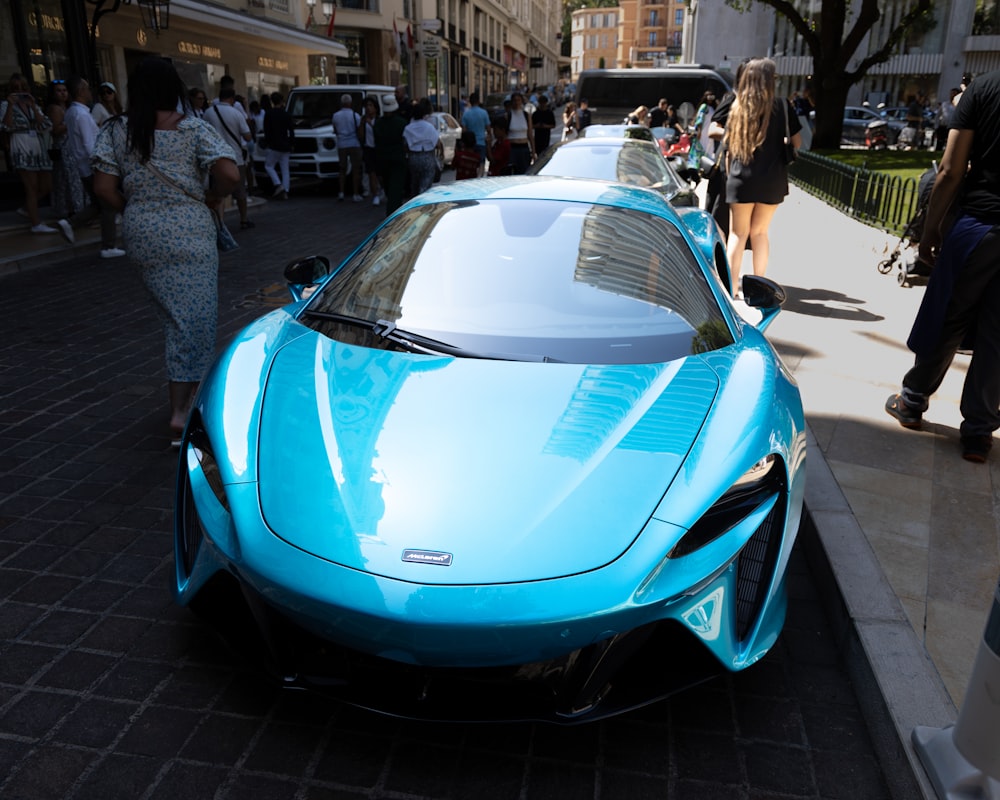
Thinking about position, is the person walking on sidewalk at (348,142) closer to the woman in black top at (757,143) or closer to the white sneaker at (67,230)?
the white sneaker at (67,230)

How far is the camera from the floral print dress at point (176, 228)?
13.7ft

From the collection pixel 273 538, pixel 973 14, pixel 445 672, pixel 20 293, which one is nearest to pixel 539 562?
pixel 445 672

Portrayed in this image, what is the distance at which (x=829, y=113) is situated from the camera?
25.3m

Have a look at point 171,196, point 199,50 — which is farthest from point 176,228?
point 199,50

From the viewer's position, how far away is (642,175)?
28.1 ft

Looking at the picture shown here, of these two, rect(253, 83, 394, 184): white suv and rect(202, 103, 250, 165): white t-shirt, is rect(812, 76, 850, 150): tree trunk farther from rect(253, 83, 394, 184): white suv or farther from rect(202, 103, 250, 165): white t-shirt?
rect(202, 103, 250, 165): white t-shirt

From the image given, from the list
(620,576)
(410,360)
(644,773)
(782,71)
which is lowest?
(644,773)

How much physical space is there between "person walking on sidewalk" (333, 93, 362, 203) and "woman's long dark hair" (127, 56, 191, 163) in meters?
11.9

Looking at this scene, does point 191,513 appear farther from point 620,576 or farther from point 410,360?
point 620,576

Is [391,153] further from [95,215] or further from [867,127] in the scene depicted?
[867,127]

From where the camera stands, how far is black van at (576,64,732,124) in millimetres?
20078

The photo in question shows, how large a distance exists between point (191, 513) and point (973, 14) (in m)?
61.5

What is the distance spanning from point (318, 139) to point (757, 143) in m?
12.2

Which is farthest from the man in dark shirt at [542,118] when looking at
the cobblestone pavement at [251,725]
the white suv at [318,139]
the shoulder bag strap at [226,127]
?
the cobblestone pavement at [251,725]
